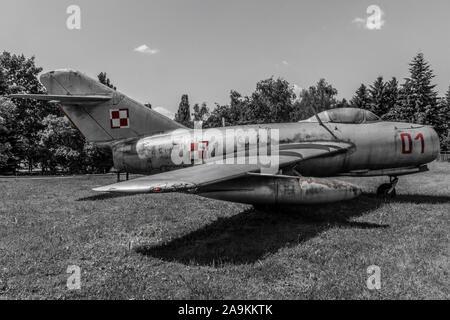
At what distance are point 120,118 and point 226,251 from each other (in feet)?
20.8

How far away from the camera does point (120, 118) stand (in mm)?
9984

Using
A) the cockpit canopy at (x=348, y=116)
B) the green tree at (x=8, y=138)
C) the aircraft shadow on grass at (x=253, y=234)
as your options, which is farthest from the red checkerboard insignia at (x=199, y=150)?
the green tree at (x=8, y=138)

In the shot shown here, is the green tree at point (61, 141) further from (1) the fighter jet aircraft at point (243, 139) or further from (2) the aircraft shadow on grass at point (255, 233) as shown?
(2) the aircraft shadow on grass at point (255, 233)

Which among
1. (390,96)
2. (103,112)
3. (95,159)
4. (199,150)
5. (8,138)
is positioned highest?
(390,96)

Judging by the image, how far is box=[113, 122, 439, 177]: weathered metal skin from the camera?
30.8ft

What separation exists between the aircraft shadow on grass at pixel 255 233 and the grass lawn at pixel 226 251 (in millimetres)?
23

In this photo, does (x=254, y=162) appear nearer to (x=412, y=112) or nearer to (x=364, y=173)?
(x=364, y=173)

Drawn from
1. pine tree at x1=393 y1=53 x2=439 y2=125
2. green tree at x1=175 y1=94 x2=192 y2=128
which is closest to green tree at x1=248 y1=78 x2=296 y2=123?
pine tree at x1=393 y1=53 x2=439 y2=125

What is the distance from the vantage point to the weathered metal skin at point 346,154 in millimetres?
9375

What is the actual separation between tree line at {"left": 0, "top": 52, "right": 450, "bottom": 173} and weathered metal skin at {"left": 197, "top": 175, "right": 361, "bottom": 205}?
20.9 m

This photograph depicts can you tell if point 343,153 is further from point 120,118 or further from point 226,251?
point 120,118

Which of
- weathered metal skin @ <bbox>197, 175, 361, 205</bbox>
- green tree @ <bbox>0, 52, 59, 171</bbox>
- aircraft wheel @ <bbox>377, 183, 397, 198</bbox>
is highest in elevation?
green tree @ <bbox>0, 52, 59, 171</bbox>

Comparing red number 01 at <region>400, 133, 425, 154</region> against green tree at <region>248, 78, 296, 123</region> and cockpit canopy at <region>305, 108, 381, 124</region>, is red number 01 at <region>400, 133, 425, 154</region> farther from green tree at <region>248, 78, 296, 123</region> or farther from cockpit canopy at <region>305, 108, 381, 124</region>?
green tree at <region>248, 78, 296, 123</region>

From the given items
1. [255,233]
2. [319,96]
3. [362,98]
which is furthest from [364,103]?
[255,233]
